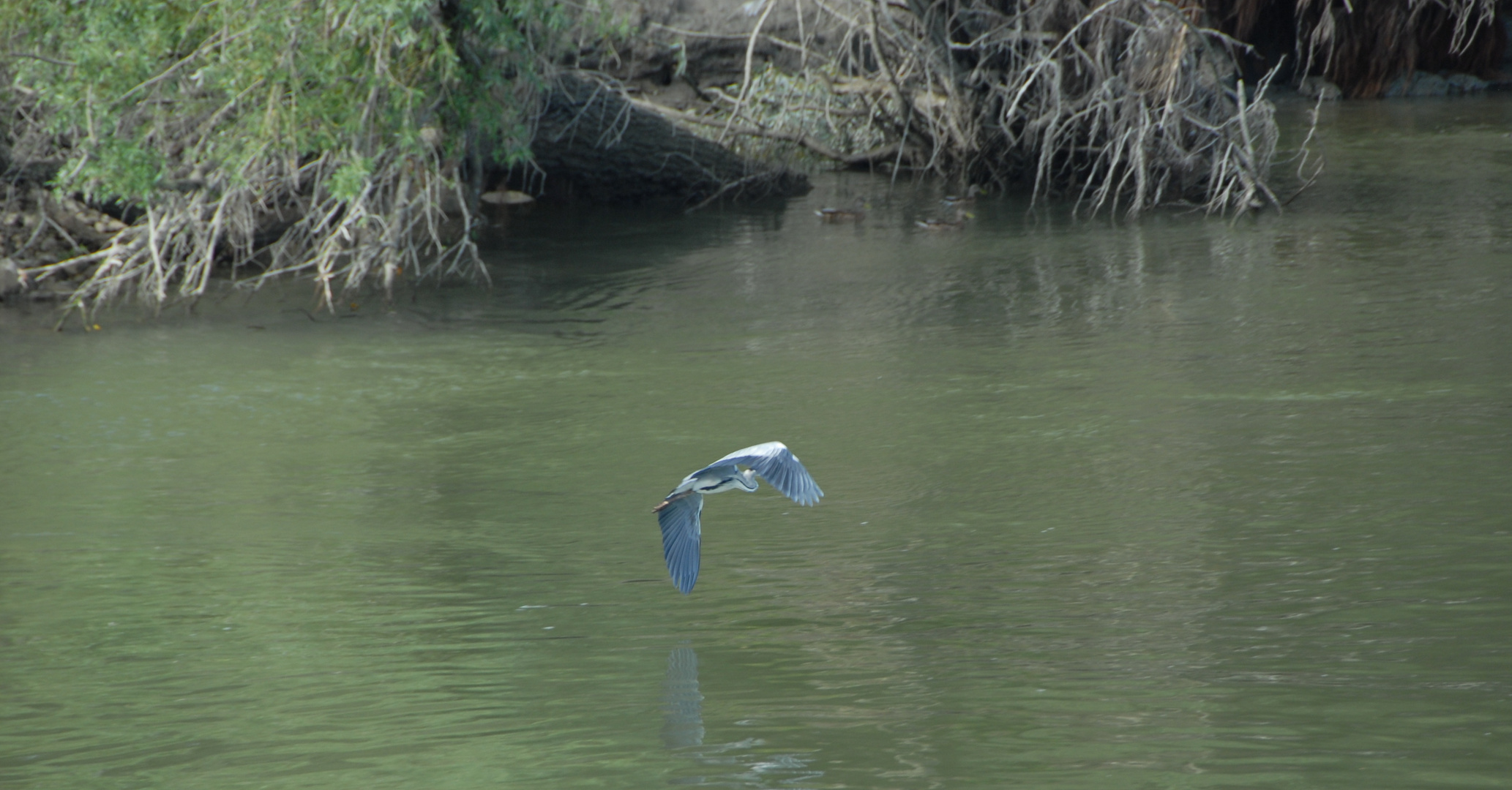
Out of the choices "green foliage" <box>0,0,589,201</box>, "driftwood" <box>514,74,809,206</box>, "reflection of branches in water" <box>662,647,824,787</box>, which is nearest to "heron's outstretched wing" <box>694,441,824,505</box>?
"reflection of branches in water" <box>662,647,824,787</box>

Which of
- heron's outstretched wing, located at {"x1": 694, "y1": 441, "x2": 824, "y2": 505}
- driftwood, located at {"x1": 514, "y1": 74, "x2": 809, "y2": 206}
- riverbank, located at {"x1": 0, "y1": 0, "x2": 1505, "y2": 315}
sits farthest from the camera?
driftwood, located at {"x1": 514, "y1": 74, "x2": 809, "y2": 206}

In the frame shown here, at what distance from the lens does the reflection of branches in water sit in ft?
10.7

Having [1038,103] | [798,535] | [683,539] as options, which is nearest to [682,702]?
[683,539]

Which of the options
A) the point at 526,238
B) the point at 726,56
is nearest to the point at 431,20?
the point at 526,238

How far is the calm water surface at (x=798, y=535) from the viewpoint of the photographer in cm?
342

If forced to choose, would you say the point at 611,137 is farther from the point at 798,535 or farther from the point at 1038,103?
the point at 798,535

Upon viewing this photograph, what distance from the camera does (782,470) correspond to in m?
3.30

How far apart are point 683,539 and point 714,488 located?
280mm

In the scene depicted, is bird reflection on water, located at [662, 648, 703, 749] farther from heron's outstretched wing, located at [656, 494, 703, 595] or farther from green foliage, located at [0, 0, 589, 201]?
green foliage, located at [0, 0, 589, 201]

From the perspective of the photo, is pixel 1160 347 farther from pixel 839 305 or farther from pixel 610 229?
pixel 610 229

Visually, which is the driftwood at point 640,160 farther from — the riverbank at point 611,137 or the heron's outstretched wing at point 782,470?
the heron's outstretched wing at point 782,470

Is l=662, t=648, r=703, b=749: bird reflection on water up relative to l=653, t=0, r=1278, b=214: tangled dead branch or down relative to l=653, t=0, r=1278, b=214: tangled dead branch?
down

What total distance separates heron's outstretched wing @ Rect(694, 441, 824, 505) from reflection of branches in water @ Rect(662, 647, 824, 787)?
1.82 ft

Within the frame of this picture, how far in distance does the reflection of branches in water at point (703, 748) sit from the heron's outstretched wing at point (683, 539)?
0.72 feet
